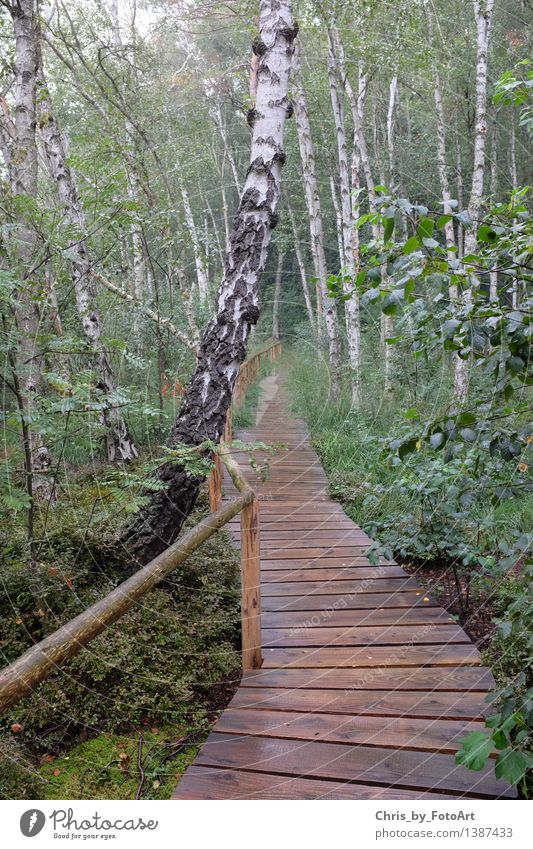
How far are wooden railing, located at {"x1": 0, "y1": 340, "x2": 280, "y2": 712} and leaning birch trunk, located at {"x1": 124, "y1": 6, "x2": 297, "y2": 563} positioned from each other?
0.28 meters

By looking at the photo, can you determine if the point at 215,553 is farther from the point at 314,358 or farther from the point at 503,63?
the point at 503,63

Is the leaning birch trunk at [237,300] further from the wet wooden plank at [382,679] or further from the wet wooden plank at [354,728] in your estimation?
the wet wooden plank at [354,728]

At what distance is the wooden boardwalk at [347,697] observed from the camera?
1788 millimetres

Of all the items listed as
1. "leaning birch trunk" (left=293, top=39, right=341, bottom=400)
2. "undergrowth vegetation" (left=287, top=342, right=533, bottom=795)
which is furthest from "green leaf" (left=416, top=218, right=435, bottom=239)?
"leaning birch trunk" (left=293, top=39, right=341, bottom=400)

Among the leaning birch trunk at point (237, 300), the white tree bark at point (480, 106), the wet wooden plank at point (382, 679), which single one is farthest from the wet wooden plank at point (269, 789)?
the white tree bark at point (480, 106)

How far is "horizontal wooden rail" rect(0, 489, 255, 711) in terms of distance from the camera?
1.02 m

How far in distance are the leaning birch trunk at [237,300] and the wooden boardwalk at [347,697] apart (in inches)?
29.9

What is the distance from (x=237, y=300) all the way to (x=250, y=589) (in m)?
1.50

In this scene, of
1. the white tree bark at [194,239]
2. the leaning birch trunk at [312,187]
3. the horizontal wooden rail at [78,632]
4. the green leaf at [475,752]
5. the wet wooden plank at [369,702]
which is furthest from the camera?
the leaning birch trunk at [312,187]

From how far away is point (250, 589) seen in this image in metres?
2.49

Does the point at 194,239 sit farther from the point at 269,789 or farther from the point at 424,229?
the point at 269,789

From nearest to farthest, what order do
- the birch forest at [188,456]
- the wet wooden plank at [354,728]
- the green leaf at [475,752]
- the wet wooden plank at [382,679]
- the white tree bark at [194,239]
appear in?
1. the green leaf at [475,752]
2. the birch forest at [188,456]
3. the wet wooden plank at [354,728]
4. the wet wooden plank at [382,679]
5. the white tree bark at [194,239]

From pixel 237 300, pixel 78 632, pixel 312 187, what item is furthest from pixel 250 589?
pixel 312 187
